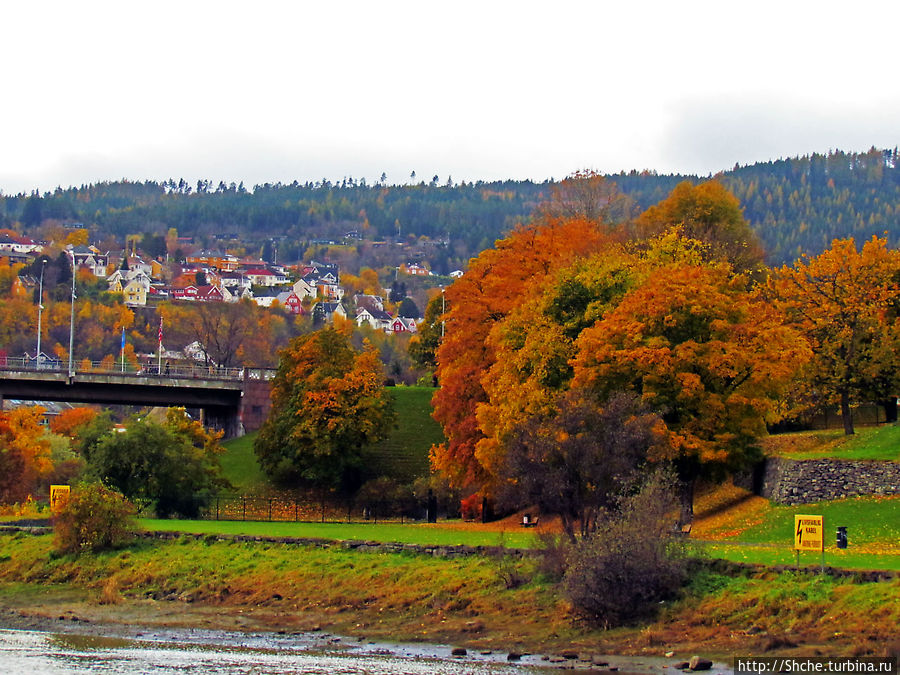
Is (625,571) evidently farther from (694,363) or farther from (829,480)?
(829,480)

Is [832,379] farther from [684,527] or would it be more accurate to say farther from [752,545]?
[752,545]

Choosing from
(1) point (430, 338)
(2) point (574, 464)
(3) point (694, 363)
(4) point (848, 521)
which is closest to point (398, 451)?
(1) point (430, 338)

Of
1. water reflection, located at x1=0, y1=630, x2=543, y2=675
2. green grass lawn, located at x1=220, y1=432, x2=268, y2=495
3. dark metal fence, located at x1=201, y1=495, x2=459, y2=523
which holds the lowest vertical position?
dark metal fence, located at x1=201, y1=495, x2=459, y2=523

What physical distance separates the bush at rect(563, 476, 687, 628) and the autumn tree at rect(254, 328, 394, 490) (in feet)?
152

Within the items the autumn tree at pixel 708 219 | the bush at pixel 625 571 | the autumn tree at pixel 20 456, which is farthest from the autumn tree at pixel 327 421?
the bush at pixel 625 571

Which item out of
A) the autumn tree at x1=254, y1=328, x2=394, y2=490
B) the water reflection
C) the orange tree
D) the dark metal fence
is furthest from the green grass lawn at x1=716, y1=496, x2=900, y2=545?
the autumn tree at x1=254, y1=328, x2=394, y2=490

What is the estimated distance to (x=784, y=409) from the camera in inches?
2349

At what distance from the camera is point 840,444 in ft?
191

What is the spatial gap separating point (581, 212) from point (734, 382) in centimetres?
4270

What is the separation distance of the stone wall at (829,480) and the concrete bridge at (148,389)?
173 feet

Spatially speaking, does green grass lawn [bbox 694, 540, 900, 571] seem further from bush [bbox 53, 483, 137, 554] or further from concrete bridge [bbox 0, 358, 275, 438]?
concrete bridge [bbox 0, 358, 275, 438]

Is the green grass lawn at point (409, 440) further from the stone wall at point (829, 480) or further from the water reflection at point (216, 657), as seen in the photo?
the water reflection at point (216, 657)

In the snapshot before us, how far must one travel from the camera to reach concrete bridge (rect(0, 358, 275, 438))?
3713 inches

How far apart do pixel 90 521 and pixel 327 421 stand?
31.2m
